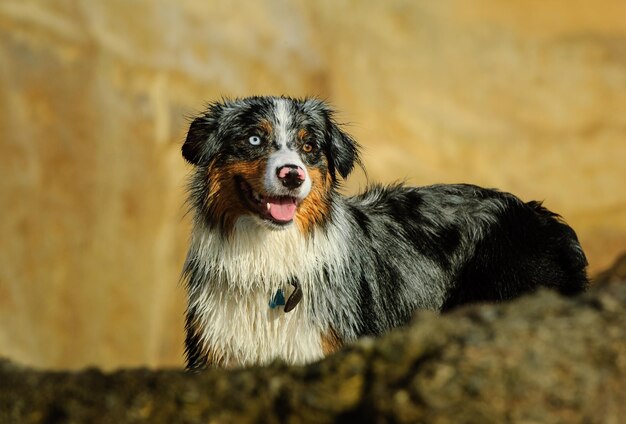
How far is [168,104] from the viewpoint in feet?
43.1

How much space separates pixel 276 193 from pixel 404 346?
2299 millimetres

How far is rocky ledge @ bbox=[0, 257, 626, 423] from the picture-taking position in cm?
325

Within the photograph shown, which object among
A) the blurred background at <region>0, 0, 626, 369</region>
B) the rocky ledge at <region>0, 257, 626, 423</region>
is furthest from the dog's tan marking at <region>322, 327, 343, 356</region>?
the blurred background at <region>0, 0, 626, 369</region>

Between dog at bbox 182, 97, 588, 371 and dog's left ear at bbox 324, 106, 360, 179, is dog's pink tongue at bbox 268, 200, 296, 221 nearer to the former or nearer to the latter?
dog at bbox 182, 97, 588, 371

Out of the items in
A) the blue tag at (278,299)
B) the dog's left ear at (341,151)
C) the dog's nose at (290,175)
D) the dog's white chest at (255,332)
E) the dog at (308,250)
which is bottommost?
the dog's white chest at (255,332)

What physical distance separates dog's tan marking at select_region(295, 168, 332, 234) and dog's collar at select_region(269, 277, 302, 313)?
291mm

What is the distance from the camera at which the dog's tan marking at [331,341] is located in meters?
5.79

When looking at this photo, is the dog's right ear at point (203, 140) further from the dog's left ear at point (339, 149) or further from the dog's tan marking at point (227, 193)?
the dog's left ear at point (339, 149)

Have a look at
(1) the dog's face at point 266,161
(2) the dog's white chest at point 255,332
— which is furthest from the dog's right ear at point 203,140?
(2) the dog's white chest at point 255,332

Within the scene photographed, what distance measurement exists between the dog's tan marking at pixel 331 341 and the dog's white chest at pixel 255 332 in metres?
0.03

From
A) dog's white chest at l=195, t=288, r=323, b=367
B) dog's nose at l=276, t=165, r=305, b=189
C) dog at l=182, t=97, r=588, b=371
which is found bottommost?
dog's white chest at l=195, t=288, r=323, b=367

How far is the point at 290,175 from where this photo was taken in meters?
5.57

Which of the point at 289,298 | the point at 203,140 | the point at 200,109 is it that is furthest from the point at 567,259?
the point at 200,109

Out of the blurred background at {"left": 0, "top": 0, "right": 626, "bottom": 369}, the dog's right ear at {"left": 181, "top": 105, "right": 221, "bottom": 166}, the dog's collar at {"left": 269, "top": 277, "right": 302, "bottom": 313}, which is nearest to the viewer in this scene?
the dog's collar at {"left": 269, "top": 277, "right": 302, "bottom": 313}
